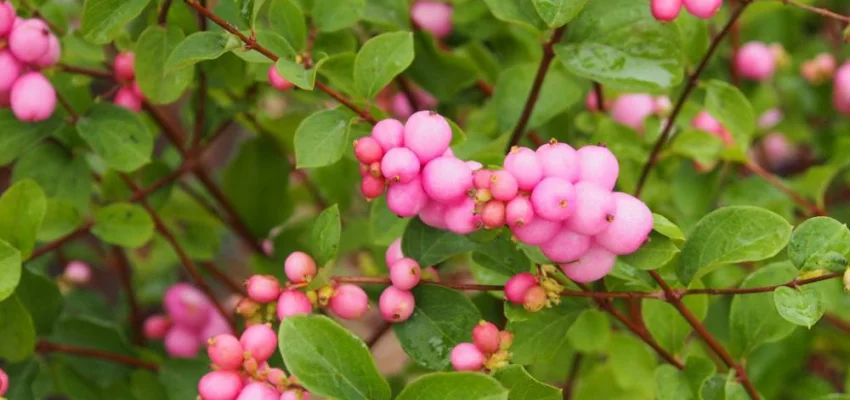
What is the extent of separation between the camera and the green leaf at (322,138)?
2.41 feet

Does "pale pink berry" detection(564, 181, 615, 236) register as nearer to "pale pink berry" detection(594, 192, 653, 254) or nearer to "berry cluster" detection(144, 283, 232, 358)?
"pale pink berry" detection(594, 192, 653, 254)

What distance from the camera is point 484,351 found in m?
0.71

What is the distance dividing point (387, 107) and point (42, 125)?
23.1 inches

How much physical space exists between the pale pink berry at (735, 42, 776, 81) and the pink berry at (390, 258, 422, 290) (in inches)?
35.4

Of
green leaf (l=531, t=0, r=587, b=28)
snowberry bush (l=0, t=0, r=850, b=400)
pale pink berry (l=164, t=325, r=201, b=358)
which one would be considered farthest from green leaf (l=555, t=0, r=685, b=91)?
pale pink berry (l=164, t=325, r=201, b=358)

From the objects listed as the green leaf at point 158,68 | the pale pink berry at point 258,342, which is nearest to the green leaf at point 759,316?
the pale pink berry at point 258,342

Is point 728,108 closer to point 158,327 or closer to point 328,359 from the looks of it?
point 328,359

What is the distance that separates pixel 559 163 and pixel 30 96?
53 centimetres

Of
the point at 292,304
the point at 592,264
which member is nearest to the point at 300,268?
the point at 292,304

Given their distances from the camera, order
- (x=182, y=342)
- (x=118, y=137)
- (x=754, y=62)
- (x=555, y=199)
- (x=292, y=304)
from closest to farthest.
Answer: (x=555, y=199)
(x=292, y=304)
(x=118, y=137)
(x=182, y=342)
(x=754, y=62)

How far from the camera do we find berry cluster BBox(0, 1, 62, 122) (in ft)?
2.72

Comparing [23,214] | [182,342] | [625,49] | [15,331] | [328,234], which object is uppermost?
[625,49]

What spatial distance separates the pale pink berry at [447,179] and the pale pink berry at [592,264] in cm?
11

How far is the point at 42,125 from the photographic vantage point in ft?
3.23
